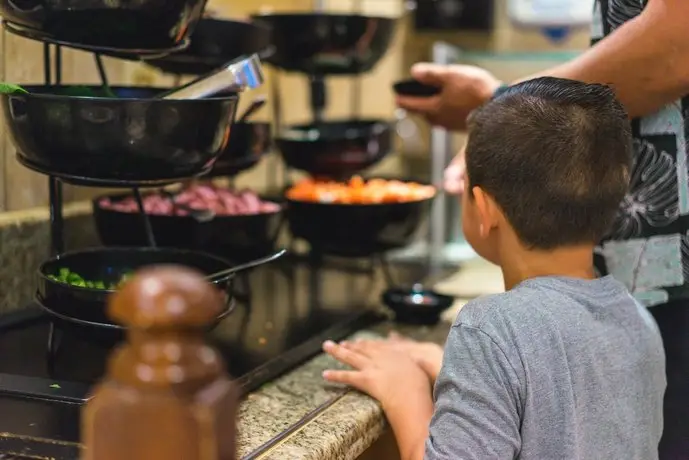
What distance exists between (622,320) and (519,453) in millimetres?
220

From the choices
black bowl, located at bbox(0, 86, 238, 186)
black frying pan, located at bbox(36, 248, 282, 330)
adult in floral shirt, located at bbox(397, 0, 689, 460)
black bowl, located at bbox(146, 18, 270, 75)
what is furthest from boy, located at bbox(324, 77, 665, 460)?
black bowl, located at bbox(146, 18, 270, 75)

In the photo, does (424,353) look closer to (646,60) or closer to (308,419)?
(308,419)

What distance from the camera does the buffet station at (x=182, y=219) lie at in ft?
3.15

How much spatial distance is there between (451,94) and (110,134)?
2.33 feet

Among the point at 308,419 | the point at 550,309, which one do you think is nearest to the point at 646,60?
the point at 550,309

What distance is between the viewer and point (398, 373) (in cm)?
123

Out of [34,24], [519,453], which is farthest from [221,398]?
[34,24]

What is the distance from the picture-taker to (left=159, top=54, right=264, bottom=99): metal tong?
121 centimetres

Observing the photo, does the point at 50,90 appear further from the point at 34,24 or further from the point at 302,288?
the point at 302,288

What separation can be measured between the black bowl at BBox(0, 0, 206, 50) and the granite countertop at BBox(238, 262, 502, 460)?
0.45 metres

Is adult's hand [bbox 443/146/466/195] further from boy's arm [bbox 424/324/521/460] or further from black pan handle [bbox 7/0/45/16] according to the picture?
black pan handle [bbox 7/0/45/16]

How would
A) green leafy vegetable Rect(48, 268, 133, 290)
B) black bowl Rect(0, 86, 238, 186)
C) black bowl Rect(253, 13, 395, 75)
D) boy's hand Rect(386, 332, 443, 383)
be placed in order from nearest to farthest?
black bowl Rect(0, 86, 238, 186), green leafy vegetable Rect(48, 268, 133, 290), boy's hand Rect(386, 332, 443, 383), black bowl Rect(253, 13, 395, 75)

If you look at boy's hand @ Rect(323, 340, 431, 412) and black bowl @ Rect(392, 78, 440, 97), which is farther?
black bowl @ Rect(392, 78, 440, 97)

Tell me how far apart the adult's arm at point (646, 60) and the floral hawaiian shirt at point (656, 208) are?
0.05 metres
